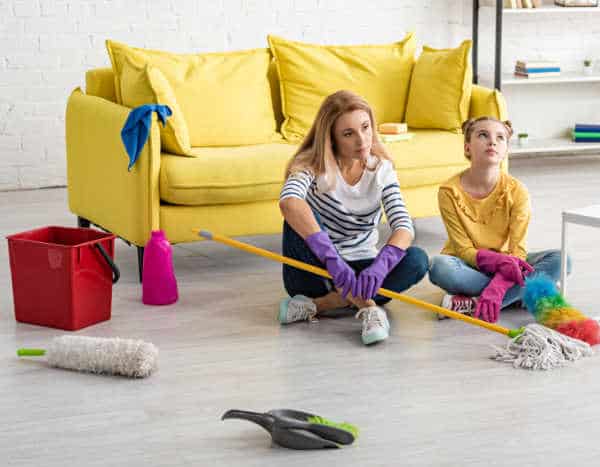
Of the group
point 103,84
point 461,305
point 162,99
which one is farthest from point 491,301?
point 103,84

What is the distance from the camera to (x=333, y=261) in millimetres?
2930

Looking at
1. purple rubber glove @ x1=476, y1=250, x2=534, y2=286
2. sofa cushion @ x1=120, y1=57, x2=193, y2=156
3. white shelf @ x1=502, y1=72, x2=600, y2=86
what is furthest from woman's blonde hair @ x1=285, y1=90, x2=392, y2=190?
white shelf @ x1=502, y1=72, x2=600, y2=86

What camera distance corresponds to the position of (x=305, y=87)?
13.8 ft

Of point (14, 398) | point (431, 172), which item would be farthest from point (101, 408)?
point (431, 172)

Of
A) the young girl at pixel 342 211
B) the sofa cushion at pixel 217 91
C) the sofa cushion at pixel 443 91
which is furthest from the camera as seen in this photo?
the sofa cushion at pixel 443 91

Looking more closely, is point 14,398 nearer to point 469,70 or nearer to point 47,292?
point 47,292

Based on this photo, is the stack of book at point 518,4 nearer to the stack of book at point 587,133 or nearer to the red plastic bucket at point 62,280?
the stack of book at point 587,133

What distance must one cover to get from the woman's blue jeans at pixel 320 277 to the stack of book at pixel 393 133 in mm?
946

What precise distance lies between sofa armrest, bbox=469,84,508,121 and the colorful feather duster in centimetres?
114

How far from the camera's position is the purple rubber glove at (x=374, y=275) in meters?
2.91

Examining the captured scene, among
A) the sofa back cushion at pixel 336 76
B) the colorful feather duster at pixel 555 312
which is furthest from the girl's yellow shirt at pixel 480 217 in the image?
the sofa back cushion at pixel 336 76

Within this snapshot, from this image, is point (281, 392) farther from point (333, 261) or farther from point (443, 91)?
point (443, 91)

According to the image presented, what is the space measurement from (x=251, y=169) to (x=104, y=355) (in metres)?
1.18

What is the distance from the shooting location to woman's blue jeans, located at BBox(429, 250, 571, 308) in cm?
317
